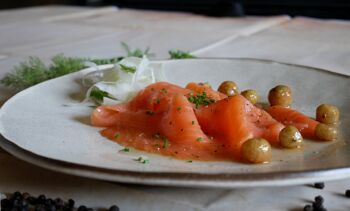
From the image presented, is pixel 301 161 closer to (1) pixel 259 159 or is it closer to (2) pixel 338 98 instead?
(1) pixel 259 159

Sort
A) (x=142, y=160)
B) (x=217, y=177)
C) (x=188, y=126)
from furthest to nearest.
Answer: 1. (x=188, y=126)
2. (x=142, y=160)
3. (x=217, y=177)

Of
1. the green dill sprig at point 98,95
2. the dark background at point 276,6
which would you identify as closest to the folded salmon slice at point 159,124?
the green dill sprig at point 98,95

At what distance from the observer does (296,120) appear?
1.26m

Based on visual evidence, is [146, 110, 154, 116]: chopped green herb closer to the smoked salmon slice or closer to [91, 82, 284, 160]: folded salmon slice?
[91, 82, 284, 160]: folded salmon slice

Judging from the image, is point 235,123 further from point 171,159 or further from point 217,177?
point 217,177

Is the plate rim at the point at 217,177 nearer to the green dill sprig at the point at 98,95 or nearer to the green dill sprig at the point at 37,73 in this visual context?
the green dill sprig at the point at 98,95

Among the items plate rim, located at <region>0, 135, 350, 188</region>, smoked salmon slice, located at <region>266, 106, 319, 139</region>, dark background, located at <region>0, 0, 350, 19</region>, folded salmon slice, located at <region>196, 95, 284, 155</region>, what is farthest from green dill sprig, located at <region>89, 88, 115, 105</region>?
dark background, located at <region>0, 0, 350, 19</region>

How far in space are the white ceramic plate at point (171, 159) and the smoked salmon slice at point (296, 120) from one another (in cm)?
4

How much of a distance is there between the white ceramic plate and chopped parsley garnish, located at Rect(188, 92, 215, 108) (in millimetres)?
233

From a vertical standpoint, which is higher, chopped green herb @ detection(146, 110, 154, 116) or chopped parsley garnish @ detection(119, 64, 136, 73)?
chopped parsley garnish @ detection(119, 64, 136, 73)

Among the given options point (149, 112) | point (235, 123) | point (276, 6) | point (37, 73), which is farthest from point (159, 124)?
point (276, 6)

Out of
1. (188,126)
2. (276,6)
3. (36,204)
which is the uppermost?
(276,6)

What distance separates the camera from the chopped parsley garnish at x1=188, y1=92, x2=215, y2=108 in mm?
1271

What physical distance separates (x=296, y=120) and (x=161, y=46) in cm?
152
